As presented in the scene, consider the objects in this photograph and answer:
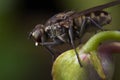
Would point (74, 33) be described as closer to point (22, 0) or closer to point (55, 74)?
point (55, 74)

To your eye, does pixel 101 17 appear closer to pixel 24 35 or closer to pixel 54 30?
pixel 54 30

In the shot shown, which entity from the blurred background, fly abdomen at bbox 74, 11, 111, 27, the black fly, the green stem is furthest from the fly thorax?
the blurred background

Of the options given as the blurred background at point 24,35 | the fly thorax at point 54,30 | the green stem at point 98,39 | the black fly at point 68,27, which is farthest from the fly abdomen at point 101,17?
the blurred background at point 24,35

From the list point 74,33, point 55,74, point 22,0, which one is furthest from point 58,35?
point 22,0

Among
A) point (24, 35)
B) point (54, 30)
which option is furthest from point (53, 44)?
point (24, 35)

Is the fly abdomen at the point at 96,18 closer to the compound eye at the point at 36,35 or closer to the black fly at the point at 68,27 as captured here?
the black fly at the point at 68,27

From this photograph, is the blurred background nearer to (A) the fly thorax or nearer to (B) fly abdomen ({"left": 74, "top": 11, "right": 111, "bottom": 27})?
(A) the fly thorax

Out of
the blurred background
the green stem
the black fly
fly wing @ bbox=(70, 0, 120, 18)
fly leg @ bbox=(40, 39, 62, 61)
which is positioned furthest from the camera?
the blurred background
